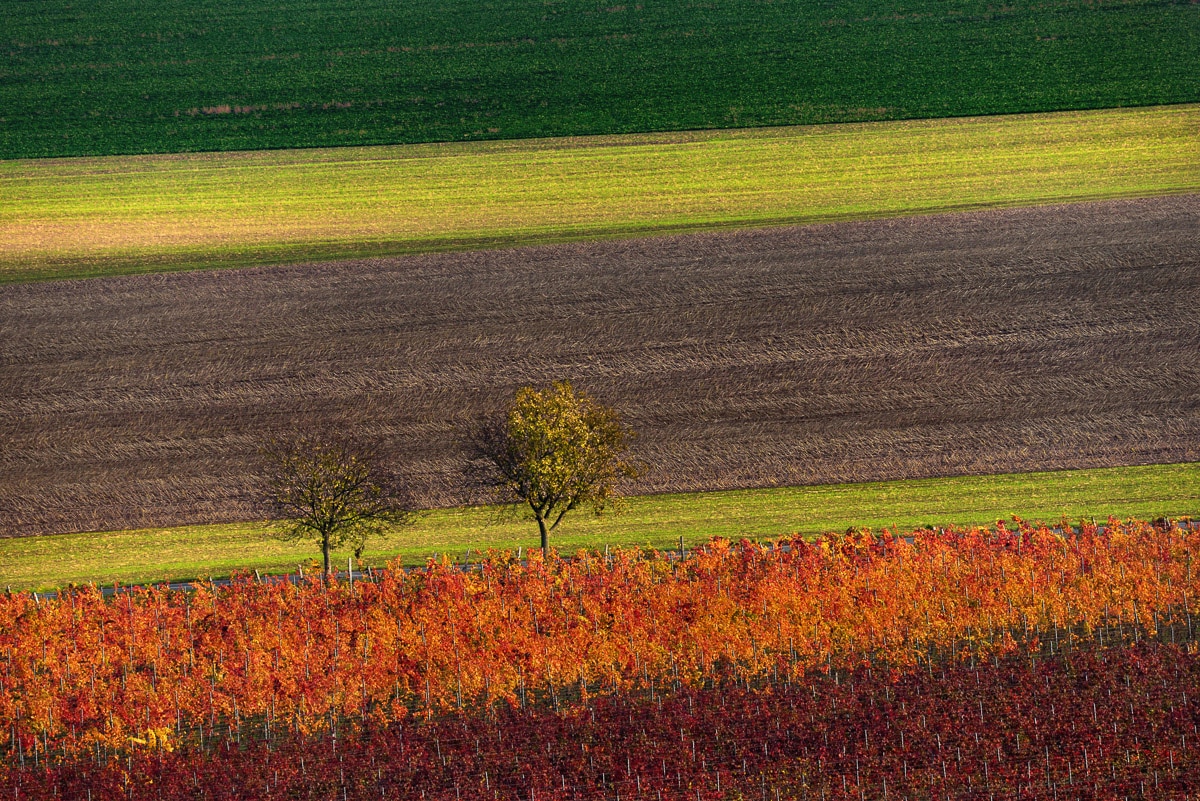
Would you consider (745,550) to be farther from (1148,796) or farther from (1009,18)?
(1009,18)

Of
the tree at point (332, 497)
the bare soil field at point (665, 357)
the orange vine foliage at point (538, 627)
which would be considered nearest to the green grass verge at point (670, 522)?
the bare soil field at point (665, 357)

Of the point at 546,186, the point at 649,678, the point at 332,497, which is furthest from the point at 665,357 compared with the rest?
the point at 649,678

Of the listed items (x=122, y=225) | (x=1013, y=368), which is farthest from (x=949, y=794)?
(x=122, y=225)

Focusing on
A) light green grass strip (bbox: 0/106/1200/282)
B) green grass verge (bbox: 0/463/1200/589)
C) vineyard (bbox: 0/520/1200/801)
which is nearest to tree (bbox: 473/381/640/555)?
green grass verge (bbox: 0/463/1200/589)

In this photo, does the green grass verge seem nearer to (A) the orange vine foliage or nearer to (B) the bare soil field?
(B) the bare soil field

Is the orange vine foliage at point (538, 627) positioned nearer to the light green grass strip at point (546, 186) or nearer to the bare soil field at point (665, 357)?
the bare soil field at point (665, 357)
